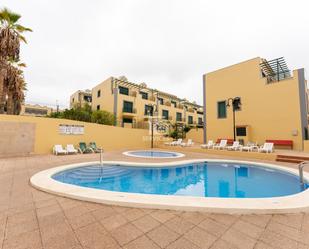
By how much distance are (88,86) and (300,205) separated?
3594 cm

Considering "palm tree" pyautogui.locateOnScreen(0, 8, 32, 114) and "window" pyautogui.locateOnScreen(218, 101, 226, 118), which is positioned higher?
"palm tree" pyautogui.locateOnScreen(0, 8, 32, 114)

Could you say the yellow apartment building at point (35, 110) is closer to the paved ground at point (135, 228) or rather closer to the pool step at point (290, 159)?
the paved ground at point (135, 228)

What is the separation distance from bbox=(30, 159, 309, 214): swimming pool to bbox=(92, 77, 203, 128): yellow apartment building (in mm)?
14636

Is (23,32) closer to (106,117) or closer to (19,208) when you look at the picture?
(106,117)

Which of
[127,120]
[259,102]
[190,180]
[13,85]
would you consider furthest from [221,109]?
[13,85]

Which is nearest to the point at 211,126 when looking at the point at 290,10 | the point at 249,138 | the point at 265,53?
the point at 249,138

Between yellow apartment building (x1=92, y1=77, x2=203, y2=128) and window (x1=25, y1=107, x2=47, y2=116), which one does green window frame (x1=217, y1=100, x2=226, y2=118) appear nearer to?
yellow apartment building (x1=92, y1=77, x2=203, y2=128)

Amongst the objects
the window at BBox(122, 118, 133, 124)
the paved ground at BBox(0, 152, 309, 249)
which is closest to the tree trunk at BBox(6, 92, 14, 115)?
the paved ground at BBox(0, 152, 309, 249)

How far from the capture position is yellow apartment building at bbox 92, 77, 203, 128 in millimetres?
22636

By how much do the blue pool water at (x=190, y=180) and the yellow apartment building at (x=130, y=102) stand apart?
1480cm

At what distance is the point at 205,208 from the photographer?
3.00 meters

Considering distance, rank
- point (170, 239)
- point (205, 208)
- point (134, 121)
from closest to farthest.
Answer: point (170, 239) < point (205, 208) < point (134, 121)

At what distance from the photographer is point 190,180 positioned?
23.0 ft

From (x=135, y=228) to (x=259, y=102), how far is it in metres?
17.0
